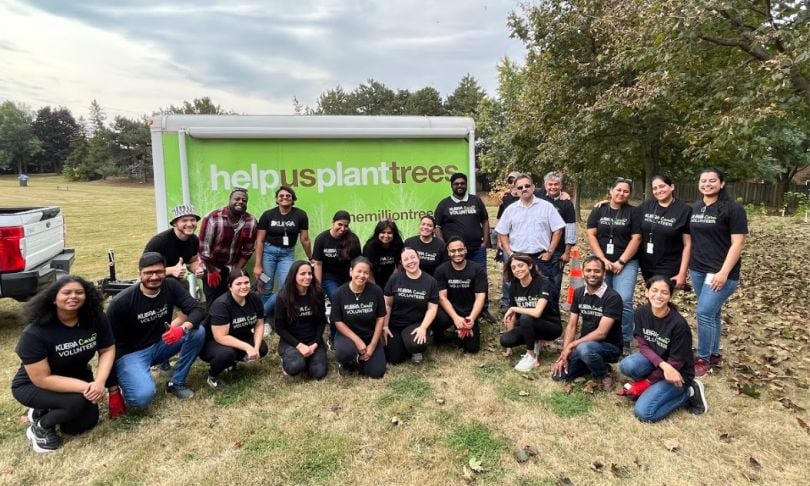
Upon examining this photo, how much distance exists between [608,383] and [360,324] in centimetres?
228

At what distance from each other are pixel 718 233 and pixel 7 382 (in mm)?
6477

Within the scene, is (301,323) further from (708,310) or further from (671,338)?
(708,310)

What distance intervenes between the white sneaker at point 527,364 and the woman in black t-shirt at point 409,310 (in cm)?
94

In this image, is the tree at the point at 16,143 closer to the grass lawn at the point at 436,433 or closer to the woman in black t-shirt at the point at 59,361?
the grass lawn at the point at 436,433

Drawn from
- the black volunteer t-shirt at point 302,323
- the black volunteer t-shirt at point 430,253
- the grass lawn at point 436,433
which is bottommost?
the grass lawn at point 436,433

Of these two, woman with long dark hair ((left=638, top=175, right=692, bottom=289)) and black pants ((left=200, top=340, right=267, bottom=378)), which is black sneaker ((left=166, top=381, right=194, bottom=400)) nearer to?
black pants ((left=200, top=340, right=267, bottom=378))

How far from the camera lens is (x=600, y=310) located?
401 cm

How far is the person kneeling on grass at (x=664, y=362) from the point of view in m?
3.45

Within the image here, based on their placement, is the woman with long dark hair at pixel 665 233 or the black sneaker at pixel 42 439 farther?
the woman with long dark hair at pixel 665 233

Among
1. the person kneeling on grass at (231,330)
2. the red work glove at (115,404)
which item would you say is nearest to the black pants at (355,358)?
the person kneeling on grass at (231,330)

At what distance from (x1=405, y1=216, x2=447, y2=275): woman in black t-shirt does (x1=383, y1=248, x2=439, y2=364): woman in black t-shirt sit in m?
0.51

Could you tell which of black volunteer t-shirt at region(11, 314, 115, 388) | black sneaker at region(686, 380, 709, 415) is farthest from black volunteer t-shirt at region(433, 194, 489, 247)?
black volunteer t-shirt at region(11, 314, 115, 388)

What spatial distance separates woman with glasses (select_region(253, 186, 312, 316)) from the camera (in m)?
5.16

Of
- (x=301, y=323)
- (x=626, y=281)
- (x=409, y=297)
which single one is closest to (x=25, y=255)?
(x=301, y=323)
